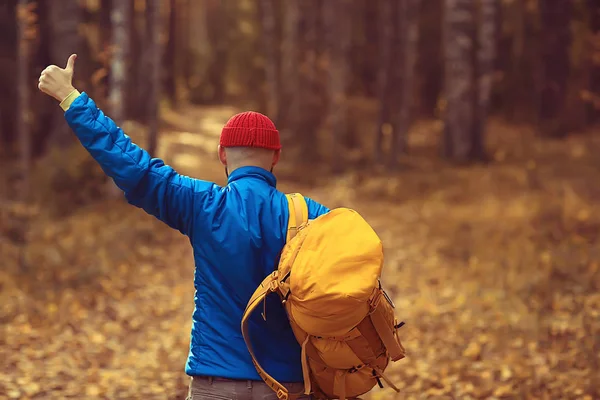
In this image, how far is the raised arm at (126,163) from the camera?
10.4 feet

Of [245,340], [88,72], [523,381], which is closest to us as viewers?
[245,340]

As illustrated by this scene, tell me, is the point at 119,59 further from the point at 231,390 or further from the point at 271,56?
the point at 271,56

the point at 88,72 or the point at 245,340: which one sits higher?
the point at 88,72

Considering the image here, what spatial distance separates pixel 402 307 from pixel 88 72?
999 centimetres

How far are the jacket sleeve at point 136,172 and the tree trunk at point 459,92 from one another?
16.6m

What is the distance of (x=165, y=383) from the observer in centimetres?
754

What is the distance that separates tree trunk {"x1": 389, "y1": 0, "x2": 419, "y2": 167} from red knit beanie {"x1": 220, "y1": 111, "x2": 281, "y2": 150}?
1589 centimetres

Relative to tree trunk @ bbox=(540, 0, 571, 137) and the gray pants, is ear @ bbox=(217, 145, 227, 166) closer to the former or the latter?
the gray pants

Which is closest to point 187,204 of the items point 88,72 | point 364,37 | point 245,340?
point 245,340

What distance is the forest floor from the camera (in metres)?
7.48

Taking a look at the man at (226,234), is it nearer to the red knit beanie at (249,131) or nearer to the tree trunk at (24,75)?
the red knit beanie at (249,131)

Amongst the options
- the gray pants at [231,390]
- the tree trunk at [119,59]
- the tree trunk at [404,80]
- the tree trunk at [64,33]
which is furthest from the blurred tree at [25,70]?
the gray pants at [231,390]

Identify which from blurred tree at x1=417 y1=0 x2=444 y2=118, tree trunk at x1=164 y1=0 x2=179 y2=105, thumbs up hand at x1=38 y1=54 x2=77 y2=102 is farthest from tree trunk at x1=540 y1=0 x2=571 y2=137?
thumbs up hand at x1=38 y1=54 x2=77 y2=102

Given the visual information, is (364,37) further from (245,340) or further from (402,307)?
(245,340)
